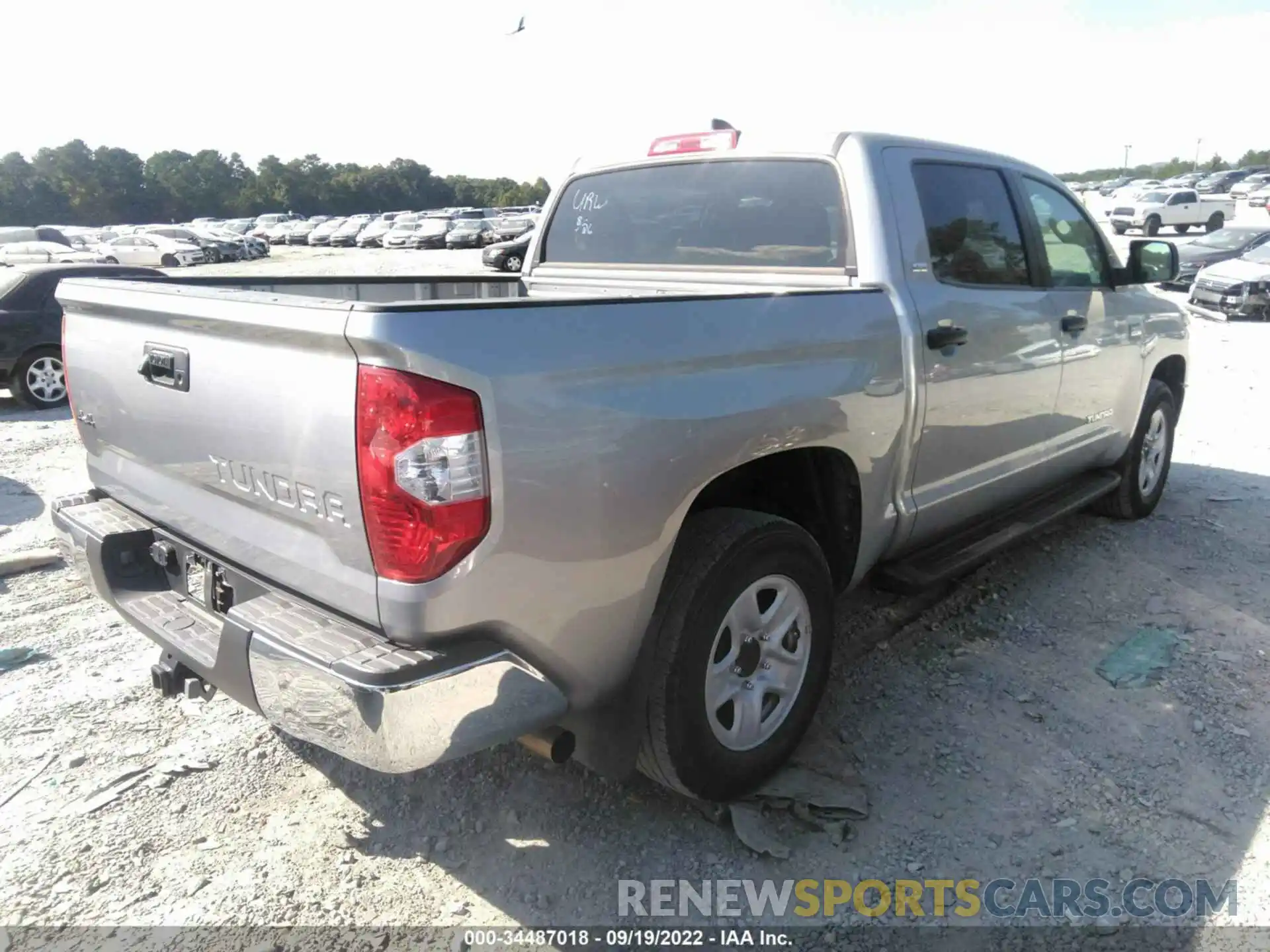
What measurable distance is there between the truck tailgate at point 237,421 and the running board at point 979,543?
2119 mm

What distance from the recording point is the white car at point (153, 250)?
31.6 metres

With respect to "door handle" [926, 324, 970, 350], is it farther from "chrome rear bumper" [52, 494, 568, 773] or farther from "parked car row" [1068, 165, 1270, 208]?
"parked car row" [1068, 165, 1270, 208]

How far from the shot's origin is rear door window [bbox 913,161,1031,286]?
3.46 meters

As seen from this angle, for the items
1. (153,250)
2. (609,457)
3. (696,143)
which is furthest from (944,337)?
(153,250)

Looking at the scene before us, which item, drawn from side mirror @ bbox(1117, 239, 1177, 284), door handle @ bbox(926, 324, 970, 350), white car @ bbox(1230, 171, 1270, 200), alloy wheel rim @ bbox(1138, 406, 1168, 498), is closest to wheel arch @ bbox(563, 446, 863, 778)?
door handle @ bbox(926, 324, 970, 350)

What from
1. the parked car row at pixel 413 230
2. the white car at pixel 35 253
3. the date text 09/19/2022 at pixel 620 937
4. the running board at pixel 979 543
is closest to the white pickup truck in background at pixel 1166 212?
the parked car row at pixel 413 230

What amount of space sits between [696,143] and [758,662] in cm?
222

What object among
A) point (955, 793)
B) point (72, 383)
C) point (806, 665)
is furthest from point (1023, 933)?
point (72, 383)

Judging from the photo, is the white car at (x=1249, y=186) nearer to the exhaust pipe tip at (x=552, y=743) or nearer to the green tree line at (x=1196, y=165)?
the green tree line at (x=1196, y=165)

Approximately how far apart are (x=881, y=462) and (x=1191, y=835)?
145cm

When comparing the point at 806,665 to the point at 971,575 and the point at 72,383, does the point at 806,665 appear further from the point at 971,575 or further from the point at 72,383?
the point at 72,383

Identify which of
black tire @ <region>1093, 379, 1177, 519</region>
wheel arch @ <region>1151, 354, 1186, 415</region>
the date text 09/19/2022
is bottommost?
the date text 09/19/2022

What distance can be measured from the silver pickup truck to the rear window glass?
0.01 meters

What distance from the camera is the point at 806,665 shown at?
296 cm
